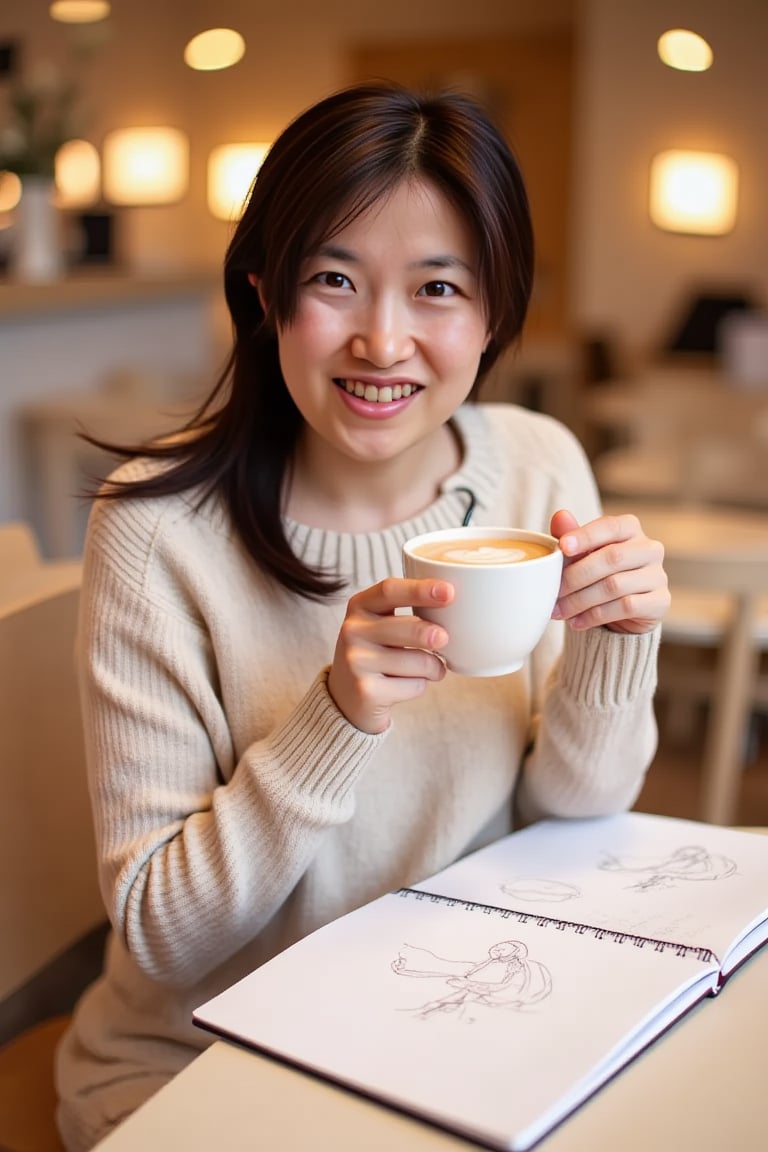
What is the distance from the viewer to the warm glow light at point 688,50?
1.37 metres

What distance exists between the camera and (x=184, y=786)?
1.12m

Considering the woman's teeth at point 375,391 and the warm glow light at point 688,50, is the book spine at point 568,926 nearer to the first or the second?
the woman's teeth at point 375,391

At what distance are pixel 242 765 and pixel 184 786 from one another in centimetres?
9

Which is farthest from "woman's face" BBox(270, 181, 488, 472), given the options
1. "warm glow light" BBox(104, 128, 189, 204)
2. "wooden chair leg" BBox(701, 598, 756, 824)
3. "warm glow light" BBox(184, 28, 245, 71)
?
"warm glow light" BBox(104, 128, 189, 204)

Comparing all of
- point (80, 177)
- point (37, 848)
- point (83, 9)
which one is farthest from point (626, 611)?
Answer: point (80, 177)

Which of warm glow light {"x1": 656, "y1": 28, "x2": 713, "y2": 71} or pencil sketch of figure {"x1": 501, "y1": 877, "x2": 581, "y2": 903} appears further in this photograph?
warm glow light {"x1": 656, "y1": 28, "x2": 713, "y2": 71}

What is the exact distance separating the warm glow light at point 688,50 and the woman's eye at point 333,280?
0.55 metres

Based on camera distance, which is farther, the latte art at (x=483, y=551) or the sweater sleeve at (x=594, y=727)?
the sweater sleeve at (x=594, y=727)

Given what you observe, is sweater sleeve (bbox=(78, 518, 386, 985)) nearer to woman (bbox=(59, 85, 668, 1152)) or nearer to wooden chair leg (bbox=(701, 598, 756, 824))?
woman (bbox=(59, 85, 668, 1152))

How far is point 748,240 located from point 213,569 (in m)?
6.80

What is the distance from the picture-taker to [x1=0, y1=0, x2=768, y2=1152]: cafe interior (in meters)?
1.35

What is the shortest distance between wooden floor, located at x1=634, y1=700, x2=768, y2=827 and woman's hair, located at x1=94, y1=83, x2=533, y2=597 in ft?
6.06

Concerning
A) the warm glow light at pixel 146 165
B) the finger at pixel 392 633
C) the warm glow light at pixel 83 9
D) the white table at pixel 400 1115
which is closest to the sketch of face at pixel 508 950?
the white table at pixel 400 1115

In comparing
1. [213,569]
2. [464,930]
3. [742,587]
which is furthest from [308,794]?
[742,587]
